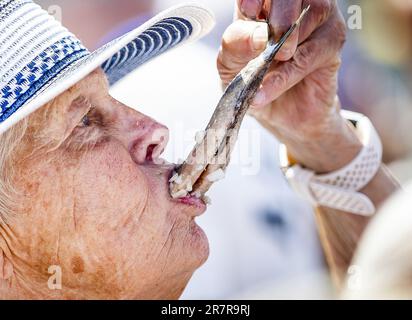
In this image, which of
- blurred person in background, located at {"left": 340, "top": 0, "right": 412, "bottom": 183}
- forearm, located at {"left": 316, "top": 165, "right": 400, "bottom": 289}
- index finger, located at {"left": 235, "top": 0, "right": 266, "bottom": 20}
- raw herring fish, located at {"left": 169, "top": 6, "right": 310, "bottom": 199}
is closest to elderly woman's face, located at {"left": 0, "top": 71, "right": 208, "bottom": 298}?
raw herring fish, located at {"left": 169, "top": 6, "right": 310, "bottom": 199}

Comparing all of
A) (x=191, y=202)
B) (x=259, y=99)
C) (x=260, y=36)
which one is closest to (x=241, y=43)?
(x=260, y=36)

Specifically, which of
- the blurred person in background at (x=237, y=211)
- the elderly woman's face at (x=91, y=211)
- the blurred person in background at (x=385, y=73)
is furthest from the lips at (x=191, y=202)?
the blurred person in background at (x=385, y=73)

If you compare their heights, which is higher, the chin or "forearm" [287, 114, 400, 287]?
the chin

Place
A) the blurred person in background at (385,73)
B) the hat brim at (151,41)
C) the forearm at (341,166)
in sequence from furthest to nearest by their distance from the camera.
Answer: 1. the blurred person in background at (385,73)
2. the forearm at (341,166)
3. the hat brim at (151,41)

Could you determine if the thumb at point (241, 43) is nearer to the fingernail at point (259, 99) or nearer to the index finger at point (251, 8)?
the index finger at point (251, 8)

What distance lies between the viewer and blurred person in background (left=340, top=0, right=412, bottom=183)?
360cm

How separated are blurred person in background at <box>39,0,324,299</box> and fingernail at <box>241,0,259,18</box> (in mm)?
1249

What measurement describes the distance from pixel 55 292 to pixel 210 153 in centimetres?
54

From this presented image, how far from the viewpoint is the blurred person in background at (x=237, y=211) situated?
3.12 m

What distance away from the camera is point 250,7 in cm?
179

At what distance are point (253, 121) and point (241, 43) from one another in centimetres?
115

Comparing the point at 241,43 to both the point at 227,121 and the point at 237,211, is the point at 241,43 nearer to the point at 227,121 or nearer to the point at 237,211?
the point at 227,121

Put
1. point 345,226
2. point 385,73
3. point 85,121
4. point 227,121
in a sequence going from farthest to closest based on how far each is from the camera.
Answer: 1. point 385,73
2. point 345,226
3. point 85,121
4. point 227,121

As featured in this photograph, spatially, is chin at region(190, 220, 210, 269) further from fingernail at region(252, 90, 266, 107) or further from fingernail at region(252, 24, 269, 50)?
fingernail at region(252, 24, 269, 50)
